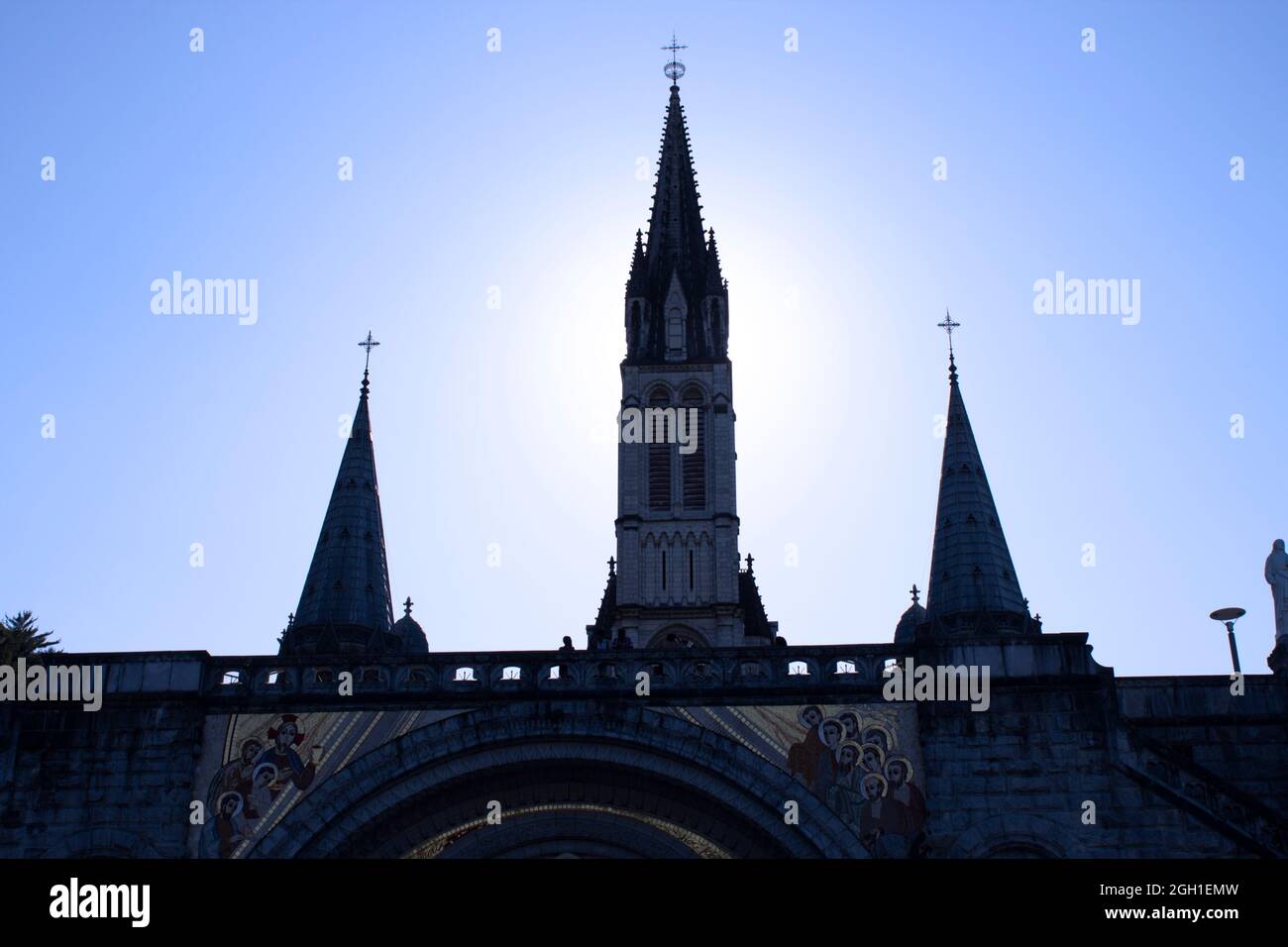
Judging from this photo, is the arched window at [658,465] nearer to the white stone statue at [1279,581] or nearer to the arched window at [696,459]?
the arched window at [696,459]

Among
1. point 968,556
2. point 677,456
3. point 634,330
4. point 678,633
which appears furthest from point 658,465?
point 968,556

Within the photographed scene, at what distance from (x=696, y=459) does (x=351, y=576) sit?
3422 cm

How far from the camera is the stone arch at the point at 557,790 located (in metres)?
24.4

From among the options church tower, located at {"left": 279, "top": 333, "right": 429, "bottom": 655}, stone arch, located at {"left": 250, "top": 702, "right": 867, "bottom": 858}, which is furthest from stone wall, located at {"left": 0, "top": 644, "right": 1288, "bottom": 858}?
church tower, located at {"left": 279, "top": 333, "right": 429, "bottom": 655}

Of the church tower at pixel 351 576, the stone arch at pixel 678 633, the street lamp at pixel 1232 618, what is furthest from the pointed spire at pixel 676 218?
the street lamp at pixel 1232 618

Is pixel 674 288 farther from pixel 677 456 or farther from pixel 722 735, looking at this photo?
pixel 722 735

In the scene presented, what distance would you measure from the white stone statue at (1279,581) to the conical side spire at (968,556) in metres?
7.27

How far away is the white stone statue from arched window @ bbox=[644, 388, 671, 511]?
139ft

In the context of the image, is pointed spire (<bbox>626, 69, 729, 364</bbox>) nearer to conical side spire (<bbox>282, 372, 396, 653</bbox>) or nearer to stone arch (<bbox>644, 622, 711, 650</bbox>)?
stone arch (<bbox>644, 622, 711, 650</bbox>)

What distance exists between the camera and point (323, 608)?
123 ft

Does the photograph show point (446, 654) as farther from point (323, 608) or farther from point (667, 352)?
point (667, 352)
